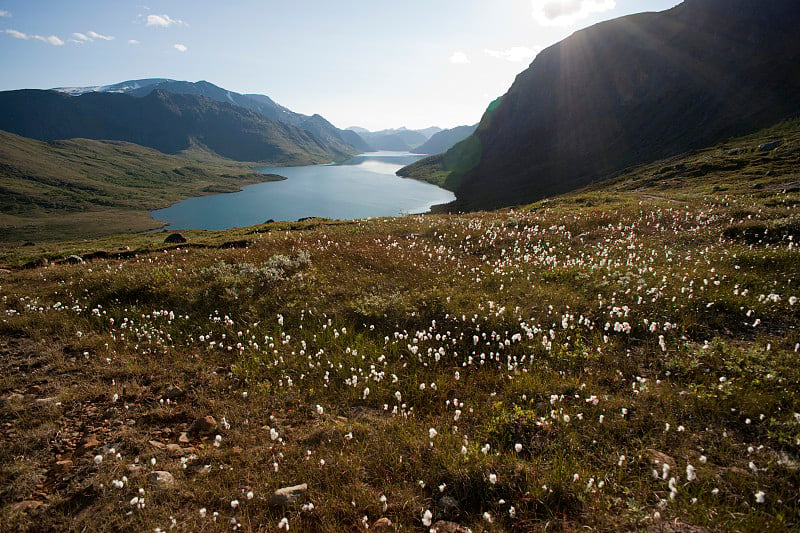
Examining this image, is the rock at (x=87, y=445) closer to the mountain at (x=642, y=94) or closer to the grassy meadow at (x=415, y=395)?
the grassy meadow at (x=415, y=395)

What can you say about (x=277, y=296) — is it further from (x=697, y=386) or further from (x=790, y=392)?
(x=790, y=392)

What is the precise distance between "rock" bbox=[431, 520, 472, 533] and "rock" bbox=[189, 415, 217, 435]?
371cm

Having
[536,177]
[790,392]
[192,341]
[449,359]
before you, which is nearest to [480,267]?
[449,359]

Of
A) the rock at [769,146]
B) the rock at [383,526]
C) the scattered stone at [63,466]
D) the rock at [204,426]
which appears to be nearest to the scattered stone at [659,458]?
the rock at [383,526]

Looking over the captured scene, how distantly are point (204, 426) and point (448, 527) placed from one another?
156 inches

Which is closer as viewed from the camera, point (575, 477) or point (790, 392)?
point (575, 477)

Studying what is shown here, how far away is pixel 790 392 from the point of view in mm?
4805

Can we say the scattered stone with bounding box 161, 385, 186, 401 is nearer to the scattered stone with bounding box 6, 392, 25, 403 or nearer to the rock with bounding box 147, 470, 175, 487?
the rock with bounding box 147, 470, 175, 487

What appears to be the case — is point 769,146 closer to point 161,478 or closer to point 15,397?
point 161,478

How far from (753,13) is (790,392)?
6304 inches

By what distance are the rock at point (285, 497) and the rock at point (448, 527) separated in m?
1.56

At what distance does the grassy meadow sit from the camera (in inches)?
151

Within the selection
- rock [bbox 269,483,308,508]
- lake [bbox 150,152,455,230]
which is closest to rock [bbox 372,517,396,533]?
rock [bbox 269,483,308,508]

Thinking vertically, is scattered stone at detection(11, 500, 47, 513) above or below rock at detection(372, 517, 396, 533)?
above
